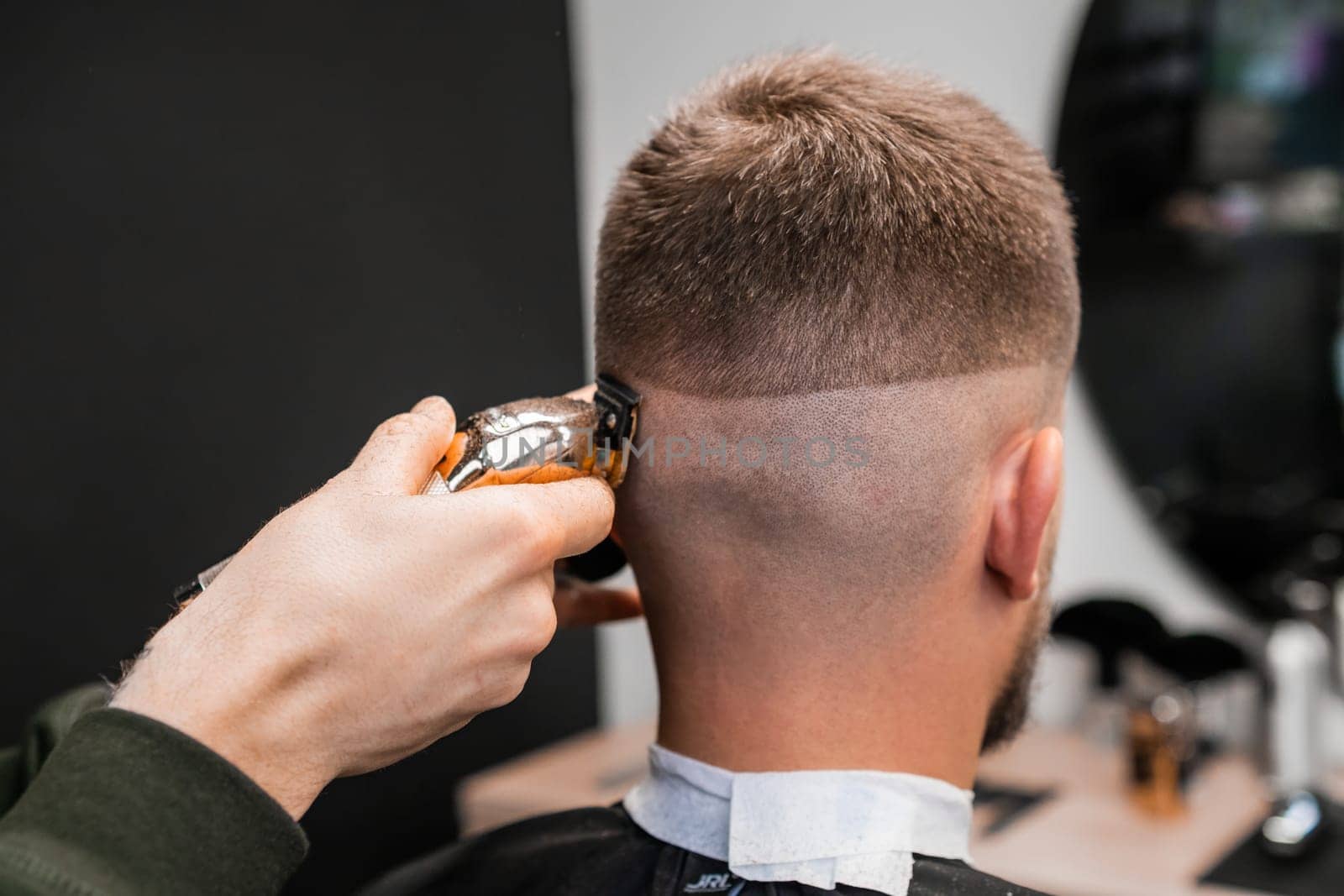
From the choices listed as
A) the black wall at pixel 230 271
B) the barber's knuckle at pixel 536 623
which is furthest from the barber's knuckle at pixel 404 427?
the black wall at pixel 230 271

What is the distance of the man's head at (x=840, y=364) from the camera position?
103 centimetres

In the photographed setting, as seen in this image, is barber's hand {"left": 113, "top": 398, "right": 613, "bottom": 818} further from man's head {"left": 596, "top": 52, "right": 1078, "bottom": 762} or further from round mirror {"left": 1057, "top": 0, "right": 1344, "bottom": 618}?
round mirror {"left": 1057, "top": 0, "right": 1344, "bottom": 618}

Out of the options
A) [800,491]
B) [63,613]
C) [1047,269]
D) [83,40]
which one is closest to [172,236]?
[83,40]

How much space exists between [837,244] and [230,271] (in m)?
1.31

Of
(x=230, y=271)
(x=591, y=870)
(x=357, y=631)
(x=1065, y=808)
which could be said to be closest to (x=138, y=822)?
(x=357, y=631)

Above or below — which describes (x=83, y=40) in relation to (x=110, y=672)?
above

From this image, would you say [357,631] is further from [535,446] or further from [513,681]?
[535,446]

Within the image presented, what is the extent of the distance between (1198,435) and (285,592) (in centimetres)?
227

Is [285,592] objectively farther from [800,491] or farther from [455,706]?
[800,491]

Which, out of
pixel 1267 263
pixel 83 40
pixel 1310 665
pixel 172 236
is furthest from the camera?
pixel 1267 263

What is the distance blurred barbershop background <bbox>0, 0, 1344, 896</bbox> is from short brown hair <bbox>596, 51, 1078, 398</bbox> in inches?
23.0

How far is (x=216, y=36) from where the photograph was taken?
1894 millimetres

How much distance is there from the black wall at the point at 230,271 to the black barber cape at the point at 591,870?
0.67 m

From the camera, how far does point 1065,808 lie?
84.1 inches
